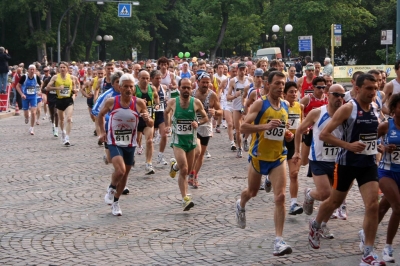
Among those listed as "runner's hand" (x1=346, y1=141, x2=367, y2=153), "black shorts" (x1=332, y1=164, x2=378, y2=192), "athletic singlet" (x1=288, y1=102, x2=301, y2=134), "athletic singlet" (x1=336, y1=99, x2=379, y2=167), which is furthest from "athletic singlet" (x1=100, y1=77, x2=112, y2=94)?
"runner's hand" (x1=346, y1=141, x2=367, y2=153)

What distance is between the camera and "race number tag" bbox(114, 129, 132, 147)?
10500mm

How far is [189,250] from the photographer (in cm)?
829

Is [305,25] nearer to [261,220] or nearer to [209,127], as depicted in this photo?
[209,127]

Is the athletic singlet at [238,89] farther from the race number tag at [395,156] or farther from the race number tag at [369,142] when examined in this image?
the race number tag at [369,142]

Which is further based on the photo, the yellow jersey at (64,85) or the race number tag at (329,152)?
the yellow jersey at (64,85)

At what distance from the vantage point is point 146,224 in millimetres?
9680

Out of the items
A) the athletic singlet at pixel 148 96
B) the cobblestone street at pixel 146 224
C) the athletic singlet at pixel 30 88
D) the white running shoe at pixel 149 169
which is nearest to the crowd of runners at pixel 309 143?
the cobblestone street at pixel 146 224

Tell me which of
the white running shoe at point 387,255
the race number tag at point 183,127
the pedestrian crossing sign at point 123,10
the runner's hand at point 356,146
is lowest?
the white running shoe at point 387,255

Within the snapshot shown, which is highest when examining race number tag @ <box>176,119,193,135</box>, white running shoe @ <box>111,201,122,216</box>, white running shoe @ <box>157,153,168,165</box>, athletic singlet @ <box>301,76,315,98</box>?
athletic singlet @ <box>301,76,315,98</box>

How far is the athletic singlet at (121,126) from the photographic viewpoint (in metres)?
10.5

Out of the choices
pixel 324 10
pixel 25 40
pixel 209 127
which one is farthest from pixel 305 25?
pixel 209 127

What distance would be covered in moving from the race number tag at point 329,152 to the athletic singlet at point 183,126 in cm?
263

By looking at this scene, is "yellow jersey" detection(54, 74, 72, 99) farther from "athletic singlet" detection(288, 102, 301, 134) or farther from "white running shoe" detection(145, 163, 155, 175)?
"athletic singlet" detection(288, 102, 301, 134)

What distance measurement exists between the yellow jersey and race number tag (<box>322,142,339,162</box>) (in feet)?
36.9
